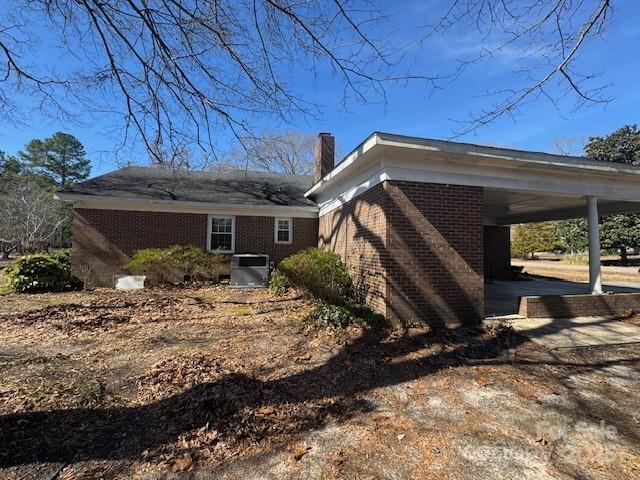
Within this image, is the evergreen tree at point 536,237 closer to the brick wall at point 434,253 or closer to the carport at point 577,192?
the carport at point 577,192

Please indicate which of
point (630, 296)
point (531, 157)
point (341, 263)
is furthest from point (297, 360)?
point (630, 296)

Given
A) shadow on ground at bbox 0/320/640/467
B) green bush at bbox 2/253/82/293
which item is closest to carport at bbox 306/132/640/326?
shadow on ground at bbox 0/320/640/467

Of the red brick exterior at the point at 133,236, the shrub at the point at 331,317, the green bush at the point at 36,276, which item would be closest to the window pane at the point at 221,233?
the red brick exterior at the point at 133,236

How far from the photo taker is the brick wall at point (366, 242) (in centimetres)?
704

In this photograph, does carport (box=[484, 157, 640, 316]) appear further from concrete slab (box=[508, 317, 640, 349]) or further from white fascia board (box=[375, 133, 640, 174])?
concrete slab (box=[508, 317, 640, 349])

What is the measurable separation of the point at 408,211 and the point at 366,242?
1372 millimetres

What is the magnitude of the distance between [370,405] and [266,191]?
1287 cm

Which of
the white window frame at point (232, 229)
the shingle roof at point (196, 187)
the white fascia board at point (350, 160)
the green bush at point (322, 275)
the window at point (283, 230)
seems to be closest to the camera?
the white fascia board at point (350, 160)

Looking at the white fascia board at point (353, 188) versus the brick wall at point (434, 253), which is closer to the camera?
the brick wall at point (434, 253)

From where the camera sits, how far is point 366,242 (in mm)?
7949

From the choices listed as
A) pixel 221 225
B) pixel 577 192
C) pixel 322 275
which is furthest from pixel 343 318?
pixel 221 225

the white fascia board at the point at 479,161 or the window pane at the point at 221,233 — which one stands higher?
the white fascia board at the point at 479,161

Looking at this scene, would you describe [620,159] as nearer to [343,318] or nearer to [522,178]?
[522,178]

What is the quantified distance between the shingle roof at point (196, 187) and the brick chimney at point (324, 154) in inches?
55.6
